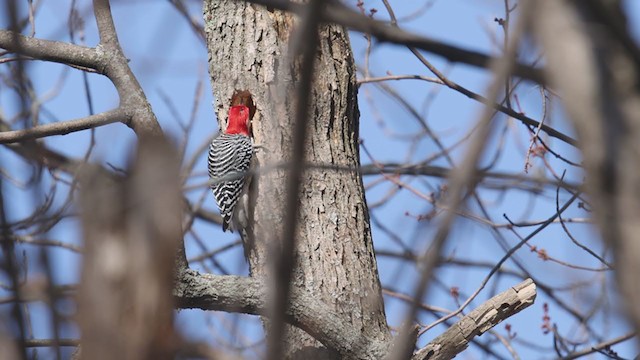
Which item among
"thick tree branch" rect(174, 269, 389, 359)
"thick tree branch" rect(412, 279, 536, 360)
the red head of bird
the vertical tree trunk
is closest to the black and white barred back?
the red head of bird

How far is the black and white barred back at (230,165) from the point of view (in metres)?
5.00

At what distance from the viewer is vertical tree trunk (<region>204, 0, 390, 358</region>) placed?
3.76 m

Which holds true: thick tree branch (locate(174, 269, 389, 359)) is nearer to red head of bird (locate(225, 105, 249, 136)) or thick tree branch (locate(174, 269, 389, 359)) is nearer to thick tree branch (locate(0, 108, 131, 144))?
thick tree branch (locate(0, 108, 131, 144))

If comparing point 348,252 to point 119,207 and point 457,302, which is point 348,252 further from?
point 119,207

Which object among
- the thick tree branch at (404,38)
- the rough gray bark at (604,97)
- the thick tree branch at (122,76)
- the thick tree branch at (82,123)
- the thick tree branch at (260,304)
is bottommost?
the rough gray bark at (604,97)

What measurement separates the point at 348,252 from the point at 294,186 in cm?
288

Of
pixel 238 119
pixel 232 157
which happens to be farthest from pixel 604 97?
pixel 232 157

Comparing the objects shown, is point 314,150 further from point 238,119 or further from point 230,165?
point 230,165

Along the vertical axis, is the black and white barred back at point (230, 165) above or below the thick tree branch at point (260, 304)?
above

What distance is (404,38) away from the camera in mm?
1413

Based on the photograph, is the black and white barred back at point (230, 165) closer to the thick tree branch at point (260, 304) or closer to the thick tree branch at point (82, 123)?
the thick tree branch at point (82, 123)

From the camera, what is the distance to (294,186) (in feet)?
3.24

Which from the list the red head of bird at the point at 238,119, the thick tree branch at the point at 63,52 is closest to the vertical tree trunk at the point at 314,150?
the red head of bird at the point at 238,119

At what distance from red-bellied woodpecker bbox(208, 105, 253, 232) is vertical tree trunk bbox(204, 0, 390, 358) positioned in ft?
0.61
